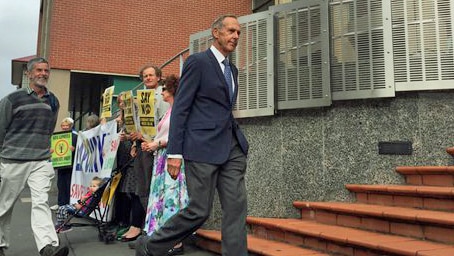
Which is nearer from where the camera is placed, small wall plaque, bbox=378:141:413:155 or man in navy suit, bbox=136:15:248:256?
man in navy suit, bbox=136:15:248:256

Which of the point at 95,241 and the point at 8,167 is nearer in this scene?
the point at 8,167

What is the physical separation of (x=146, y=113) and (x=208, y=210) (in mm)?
2076

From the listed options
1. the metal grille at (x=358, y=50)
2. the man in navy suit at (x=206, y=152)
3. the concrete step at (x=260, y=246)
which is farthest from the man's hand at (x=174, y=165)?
the metal grille at (x=358, y=50)

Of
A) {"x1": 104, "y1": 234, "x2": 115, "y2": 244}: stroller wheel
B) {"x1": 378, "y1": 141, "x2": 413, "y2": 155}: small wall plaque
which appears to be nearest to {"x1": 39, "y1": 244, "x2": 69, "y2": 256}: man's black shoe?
{"x1": 104, "y1": 234, "x2": 115, "y2": 244}: stroller wheel

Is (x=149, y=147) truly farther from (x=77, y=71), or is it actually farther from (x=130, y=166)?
(x=77, y=71)

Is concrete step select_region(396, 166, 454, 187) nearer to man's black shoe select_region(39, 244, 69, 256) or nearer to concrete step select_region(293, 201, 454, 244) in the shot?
concrete step select_region(293, 201, 454, 244)

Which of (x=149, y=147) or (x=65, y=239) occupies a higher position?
(x=149, y=147)

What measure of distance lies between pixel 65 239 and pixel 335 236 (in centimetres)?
343

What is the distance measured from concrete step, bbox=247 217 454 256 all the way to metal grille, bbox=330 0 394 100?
4.86 ft

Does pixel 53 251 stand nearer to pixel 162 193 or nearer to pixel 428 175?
pixel 162 193

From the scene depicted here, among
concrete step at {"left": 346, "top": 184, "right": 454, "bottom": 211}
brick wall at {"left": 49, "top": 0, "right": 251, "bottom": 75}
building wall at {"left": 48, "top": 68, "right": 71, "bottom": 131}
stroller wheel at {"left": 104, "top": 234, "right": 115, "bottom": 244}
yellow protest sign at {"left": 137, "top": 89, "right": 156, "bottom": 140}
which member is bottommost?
stroller wheel at {"left": 104, "top": 234, "right": 115, "bottom": 244}

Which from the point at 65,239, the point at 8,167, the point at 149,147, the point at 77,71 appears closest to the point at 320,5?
the point at 149,147

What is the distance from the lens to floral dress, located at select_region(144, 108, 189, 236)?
4.46 m

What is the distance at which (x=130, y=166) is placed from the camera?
564 centimetres
